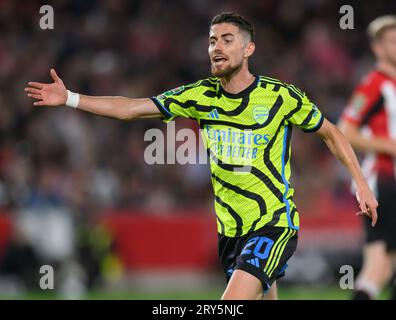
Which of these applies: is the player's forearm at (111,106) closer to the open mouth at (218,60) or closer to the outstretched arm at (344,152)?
the open mouth at (218,60)

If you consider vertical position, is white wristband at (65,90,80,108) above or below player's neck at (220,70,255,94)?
below

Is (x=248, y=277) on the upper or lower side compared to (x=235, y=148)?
lower

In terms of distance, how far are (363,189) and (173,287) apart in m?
6.48

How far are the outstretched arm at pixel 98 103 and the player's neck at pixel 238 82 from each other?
1.65 ft

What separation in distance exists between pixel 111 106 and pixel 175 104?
1.48 ft

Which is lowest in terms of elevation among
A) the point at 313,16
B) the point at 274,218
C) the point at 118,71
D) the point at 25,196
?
the point at 274,218

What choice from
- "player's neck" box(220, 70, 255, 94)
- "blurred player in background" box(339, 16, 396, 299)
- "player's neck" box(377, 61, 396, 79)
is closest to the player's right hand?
"player's neck" box(220, 70, 255, 94)

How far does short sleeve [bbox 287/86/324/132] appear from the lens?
6.62 metres

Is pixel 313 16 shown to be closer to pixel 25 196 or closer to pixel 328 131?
pixel 25 196

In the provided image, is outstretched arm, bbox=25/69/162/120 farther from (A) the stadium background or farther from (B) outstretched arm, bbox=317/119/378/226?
(A) the stadium background

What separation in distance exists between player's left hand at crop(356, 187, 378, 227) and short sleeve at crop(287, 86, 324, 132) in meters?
0.55

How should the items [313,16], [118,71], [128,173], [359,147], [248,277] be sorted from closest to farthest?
[248,277] → [359,147] → [128,173] → [118,71] → [313,16]

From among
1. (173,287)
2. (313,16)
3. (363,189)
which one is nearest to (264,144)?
(363,189)

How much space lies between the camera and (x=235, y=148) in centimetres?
655
